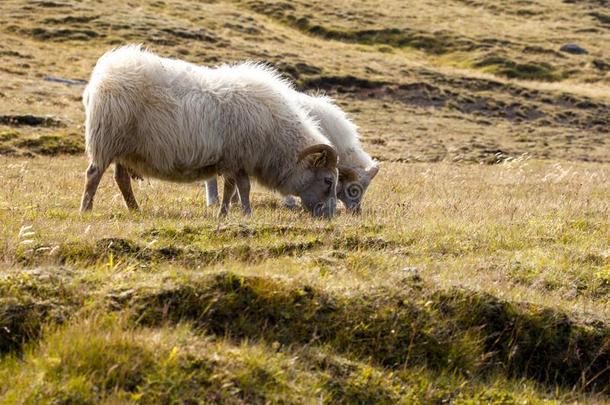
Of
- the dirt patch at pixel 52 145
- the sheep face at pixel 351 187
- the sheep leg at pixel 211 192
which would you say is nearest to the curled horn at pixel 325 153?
the sheep face at pixel 351 187

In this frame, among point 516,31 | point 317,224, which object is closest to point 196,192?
point 317,224

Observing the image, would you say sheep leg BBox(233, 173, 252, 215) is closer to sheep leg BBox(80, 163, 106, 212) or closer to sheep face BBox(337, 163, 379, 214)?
sheep leg BBox(80, 163, 106, 212)

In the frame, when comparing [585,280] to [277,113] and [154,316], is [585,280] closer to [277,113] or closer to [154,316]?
[154,316]

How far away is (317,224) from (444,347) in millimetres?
3999

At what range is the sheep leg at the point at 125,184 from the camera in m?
13.0

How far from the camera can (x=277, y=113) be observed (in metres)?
13.7

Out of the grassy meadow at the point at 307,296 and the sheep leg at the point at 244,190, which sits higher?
the grassy meadow at the point at 307,296

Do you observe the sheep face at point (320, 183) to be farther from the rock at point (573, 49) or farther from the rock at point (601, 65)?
the rock at point (573, 49)

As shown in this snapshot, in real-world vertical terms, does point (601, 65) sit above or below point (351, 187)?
below

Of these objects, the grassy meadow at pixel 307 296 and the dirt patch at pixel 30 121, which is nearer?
the grassy meadow at pixel 307 296

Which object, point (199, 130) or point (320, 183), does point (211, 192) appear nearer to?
point (320, 183)

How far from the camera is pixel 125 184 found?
13.1m

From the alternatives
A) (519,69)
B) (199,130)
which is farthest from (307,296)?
(519,69)

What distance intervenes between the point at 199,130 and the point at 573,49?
229 ft
